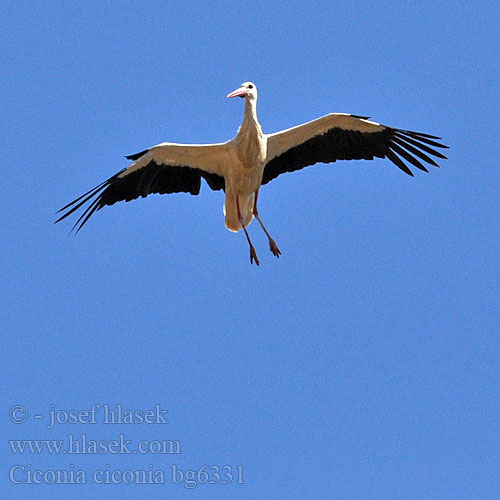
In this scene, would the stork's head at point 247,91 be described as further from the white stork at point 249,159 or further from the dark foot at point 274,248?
the dark foot at point 274,248

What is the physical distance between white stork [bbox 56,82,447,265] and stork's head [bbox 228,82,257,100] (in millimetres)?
15

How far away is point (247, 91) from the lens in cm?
1012

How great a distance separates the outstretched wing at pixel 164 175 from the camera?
10570 mm

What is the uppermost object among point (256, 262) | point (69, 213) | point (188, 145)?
point (188, 145)

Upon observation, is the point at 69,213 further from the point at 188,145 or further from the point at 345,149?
the point at 345,149

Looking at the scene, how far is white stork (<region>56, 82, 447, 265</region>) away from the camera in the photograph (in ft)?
34.1

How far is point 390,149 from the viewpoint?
10.8 metres

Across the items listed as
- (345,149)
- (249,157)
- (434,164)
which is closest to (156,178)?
(249,157)

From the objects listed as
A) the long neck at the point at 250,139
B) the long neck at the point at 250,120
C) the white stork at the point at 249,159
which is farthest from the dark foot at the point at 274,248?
the long neck at the point at 250,120

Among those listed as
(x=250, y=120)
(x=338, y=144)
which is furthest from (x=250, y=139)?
(x=338, y=144)

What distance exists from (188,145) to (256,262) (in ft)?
5.60

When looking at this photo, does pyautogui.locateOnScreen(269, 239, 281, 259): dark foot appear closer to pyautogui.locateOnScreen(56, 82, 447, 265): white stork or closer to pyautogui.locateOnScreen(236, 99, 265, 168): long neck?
pyautogui.locateOnScreen(56, 82, 447, 265): white stork

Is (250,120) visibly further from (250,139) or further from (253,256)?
(253,256)

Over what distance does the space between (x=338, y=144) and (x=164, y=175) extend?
2295 mm
